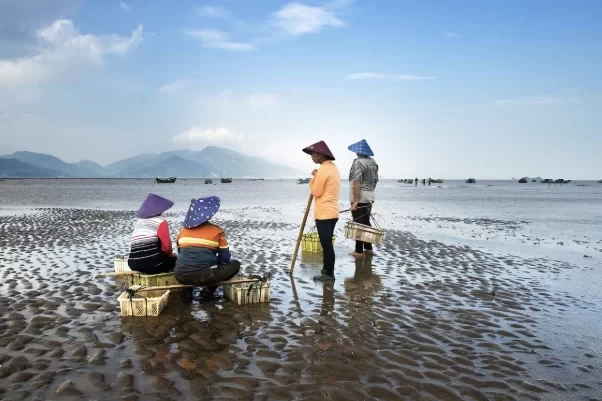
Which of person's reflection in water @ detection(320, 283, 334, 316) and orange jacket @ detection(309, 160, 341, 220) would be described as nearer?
person's reflection in water @ detection(320, 283, 334, 316)

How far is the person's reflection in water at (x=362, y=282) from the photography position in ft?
26.3

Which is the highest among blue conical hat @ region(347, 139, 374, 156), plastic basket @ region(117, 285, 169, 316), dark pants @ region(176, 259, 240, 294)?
blue conical hat @ region(347, 139, 374, 156)

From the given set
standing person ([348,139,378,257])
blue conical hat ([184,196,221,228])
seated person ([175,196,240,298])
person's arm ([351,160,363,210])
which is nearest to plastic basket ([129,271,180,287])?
seated person ([175,196,240,298])

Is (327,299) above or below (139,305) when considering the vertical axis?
below

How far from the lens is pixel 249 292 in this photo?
22.8ft

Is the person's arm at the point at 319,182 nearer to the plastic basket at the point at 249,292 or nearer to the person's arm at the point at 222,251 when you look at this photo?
the plastic basket at the point at 249,292

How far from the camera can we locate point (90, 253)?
11.6 metres

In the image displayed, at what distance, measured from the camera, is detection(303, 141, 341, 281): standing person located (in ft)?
28.0

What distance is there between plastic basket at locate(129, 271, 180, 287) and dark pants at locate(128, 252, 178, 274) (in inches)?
3.3

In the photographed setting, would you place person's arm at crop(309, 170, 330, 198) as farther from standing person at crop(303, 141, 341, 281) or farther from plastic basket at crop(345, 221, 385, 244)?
plastic basket at crop(345, 221, 385, 244)

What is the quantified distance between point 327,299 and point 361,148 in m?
4.87

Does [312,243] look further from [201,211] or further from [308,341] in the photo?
[308,341]

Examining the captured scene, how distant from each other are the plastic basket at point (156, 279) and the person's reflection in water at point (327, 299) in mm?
2616

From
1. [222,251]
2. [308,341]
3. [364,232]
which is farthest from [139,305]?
[364,232]
